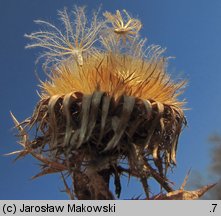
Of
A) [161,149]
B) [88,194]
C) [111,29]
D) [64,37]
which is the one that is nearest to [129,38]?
[111,29]

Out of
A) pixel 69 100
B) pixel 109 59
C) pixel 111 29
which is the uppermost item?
pixel 111 29

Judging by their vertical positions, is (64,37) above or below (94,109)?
above

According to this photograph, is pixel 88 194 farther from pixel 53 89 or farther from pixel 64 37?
pixel 64 37

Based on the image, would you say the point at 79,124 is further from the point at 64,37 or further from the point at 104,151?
the point at 64,37

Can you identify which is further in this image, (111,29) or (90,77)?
(111,29)
